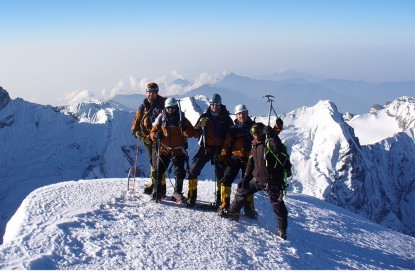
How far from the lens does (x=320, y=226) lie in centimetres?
1349

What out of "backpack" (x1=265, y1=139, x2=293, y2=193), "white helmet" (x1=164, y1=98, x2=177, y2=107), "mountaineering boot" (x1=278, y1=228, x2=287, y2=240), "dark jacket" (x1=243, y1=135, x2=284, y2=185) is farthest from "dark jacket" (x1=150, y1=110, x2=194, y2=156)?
"mountaineering boot" (x1=278, y1=228, x2=287, y2=240)

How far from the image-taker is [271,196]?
10406mm

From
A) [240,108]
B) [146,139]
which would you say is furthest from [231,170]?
[146,139]

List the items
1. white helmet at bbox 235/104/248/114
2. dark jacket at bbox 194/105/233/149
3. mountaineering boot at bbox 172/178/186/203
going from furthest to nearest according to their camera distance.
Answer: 1. mountaineering boot at bbox 172/178/186/203
2. dark jacket at bbox 194/105/233/149
3. white helmet at bbox 235/104/248/114

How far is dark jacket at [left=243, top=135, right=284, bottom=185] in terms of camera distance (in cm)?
1004

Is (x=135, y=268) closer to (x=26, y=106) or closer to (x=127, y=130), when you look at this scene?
(x=127, y=130)

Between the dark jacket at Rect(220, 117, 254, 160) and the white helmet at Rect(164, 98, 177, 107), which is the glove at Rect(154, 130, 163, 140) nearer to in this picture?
the white helmet at Rect(164, 98, 177, 107)

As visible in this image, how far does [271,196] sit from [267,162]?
0.91 meters

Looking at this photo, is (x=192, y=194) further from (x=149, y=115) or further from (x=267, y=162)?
(x=267, y=162)

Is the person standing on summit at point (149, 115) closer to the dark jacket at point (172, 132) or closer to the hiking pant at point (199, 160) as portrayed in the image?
the dark jacket at point (172, 132)

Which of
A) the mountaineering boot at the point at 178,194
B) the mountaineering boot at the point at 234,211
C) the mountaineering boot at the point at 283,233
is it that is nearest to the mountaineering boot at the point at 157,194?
the mountaineering boot at the point at 178,194

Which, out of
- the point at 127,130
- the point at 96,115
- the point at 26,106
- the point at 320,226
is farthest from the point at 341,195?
the point at 320,226

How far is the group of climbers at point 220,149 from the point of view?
10.4 m
